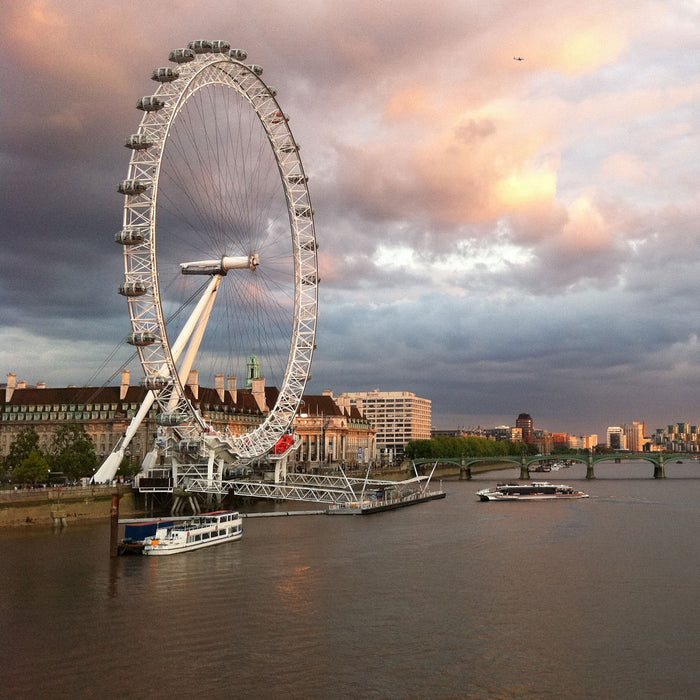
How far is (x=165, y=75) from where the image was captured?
49.3 meters

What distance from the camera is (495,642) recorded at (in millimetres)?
25203

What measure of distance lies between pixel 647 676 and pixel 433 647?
19.8 ft

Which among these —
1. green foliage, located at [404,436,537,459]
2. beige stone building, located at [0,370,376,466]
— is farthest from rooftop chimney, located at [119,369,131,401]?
green foliage, located at [404,436,537,459]

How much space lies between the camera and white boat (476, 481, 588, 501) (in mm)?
84000

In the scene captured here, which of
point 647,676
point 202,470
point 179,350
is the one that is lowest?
A: point 647,676

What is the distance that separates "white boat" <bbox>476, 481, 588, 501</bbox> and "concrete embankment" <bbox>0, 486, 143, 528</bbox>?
39061 mm

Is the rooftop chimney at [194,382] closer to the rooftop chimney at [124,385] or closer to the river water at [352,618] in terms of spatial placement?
the rooftop chimney at [124,385]

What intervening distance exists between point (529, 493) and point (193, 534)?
51.6 m

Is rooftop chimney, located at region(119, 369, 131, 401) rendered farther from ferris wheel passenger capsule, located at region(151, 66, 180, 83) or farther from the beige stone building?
ferris wheel passenger capsule, located at region(151, 66, 180, 83)

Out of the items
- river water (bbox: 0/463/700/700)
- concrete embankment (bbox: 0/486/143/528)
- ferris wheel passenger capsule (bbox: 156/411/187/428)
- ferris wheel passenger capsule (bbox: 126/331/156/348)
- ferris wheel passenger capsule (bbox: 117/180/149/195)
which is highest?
ferris wheel passenger capsule (bbox: 117/180/149/195)

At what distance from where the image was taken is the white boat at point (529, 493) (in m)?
84.0

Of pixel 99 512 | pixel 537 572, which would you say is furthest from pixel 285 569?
pixel 99 512

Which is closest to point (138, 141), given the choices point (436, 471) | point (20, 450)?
point (20, 450)

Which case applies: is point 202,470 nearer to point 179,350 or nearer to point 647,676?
point 179,350
